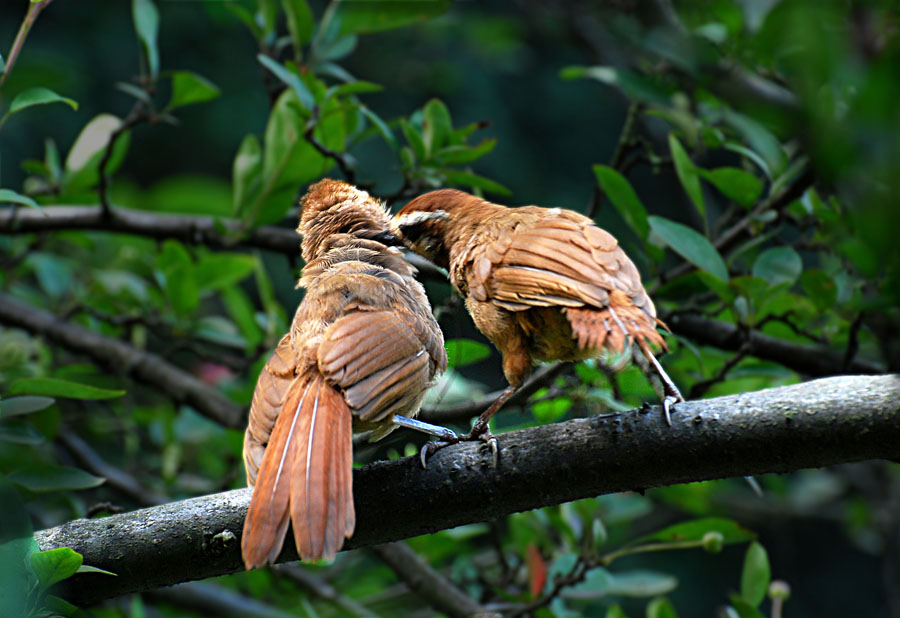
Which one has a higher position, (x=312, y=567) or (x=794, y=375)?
(x=794, y=375)

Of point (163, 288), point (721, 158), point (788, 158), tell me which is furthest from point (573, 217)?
point (721, 158)

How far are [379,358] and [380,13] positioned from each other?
1762 millimetres

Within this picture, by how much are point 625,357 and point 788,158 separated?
4.20ft

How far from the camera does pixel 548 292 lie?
2.14 m

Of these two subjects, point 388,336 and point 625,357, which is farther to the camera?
point 388,336

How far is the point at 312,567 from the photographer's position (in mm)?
3633

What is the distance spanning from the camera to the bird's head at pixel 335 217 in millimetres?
2764

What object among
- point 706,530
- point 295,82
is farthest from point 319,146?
point 706,530

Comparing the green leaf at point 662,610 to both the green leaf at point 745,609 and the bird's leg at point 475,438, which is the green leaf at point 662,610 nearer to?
the green leaf at point 745,609

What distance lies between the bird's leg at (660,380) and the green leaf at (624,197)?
76cm

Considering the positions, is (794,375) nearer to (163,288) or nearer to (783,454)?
(783,454)

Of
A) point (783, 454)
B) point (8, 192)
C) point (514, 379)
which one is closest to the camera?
point (783, 454)

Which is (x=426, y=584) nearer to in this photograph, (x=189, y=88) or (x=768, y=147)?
(x=768, y=147)

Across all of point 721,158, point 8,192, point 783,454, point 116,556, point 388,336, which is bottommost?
point 721,158
